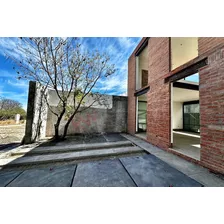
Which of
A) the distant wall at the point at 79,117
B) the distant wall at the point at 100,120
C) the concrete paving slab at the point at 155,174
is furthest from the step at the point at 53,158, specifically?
the distant wall at the point at 100,120

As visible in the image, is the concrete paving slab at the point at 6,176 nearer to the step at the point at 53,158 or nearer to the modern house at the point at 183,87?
the step at the point at 53,158

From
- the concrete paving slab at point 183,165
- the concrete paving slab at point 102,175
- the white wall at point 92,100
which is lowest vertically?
the concrete paving slab at point 102,175

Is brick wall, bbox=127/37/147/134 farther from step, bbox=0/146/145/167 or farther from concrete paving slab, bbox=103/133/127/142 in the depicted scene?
step, bbox=0/146/145/167

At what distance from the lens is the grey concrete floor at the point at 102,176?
163 centimetres

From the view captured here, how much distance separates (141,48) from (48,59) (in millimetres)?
4655

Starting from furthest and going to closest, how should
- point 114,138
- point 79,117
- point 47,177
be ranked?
1. point 79,117
2. point 114,138
3. point 47,177

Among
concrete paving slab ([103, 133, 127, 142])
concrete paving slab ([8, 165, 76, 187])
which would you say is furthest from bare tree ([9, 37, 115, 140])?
concrete paving slab ([8, 165, 76, 187])

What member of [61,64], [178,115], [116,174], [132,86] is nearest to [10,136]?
[61,64]

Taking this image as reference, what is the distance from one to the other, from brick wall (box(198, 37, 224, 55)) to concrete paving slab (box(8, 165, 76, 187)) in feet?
13.3

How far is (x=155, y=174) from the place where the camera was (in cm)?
190

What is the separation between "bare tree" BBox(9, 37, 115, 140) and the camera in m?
3.53

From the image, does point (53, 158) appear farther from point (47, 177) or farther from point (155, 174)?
point (155, 174)

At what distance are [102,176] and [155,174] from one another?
108cm
